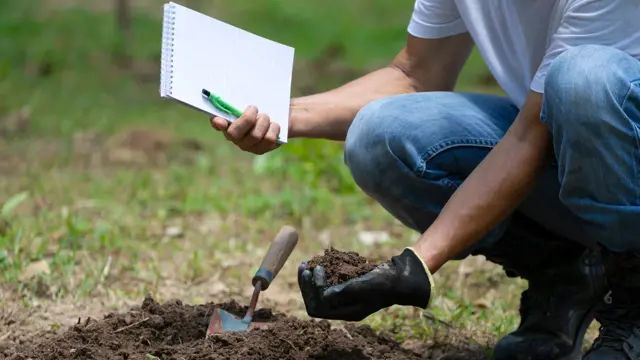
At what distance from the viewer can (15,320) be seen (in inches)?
110

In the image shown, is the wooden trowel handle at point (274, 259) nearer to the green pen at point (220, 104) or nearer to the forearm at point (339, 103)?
the forearm at point (339, 103)

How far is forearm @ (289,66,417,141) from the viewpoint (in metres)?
2.68

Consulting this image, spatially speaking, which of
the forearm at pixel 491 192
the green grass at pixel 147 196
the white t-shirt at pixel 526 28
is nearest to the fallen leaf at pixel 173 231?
the green grass at pixel 147 196

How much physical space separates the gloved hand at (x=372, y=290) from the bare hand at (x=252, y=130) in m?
0.41

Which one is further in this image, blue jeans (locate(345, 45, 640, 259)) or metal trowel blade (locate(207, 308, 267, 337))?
metal trowel blade (locate(207, 308, 267, 337))

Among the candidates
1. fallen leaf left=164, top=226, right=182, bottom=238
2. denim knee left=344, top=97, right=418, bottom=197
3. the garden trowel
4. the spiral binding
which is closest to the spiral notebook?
the spiral binding

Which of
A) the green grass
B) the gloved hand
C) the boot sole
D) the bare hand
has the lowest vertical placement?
the green grass

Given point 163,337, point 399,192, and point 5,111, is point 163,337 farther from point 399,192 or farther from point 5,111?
point 5,111

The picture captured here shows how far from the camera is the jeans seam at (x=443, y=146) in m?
2.54

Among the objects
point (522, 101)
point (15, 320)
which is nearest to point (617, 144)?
point (522, 101)

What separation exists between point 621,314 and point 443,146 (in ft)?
1.96

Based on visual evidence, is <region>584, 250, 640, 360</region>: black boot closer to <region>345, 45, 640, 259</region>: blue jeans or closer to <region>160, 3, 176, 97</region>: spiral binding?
<region>345, 45, 640, 259</region>: blue jeans

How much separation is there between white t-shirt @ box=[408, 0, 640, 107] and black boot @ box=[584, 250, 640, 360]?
0.44m

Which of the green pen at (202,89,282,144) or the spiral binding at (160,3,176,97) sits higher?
the spiral binding at (160,3,176,97)
